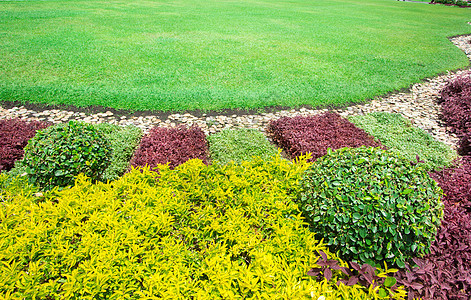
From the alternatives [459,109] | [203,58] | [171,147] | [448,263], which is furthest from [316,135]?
[203,58]

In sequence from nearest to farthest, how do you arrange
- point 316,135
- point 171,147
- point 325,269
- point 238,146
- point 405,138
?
point 325,269, point 171,147, point 238,146, point 316,135, point 405,138

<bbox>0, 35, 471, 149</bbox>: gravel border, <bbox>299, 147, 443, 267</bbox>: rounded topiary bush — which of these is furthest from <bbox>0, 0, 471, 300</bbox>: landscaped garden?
<bbox>0, 35, 471, 149</bbox>: gravel border

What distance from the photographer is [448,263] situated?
116 inches

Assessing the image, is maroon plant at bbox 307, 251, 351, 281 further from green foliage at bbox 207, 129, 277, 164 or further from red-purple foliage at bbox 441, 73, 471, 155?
red-purple foliage at bbox 441, 73, 471, 155

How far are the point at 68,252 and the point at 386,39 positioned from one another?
17758mm

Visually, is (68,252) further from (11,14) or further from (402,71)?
(11,14)

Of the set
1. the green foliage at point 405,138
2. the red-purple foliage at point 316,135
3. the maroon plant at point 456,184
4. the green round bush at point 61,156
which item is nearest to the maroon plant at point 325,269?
the maroon plant at point 456,184

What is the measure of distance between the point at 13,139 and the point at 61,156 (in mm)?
2277

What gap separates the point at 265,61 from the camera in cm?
1091

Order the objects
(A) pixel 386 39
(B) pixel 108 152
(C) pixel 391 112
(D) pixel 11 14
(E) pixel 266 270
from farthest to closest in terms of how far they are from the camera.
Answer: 1. (D) pixel 11 14
2. (A) pixel 386 39
3. (C) pixel 391 112
4. (B) pixel 108 152
5. (E) pixel 266 270

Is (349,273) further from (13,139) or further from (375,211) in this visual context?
(13,139)

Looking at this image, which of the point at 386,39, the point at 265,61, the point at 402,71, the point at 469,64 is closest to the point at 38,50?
the point at 265,61

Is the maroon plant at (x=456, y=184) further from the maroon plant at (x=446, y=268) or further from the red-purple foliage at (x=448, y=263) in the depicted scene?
the maroon plant at (x=446, y=268)

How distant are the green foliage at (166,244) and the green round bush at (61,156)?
2.05 feet
